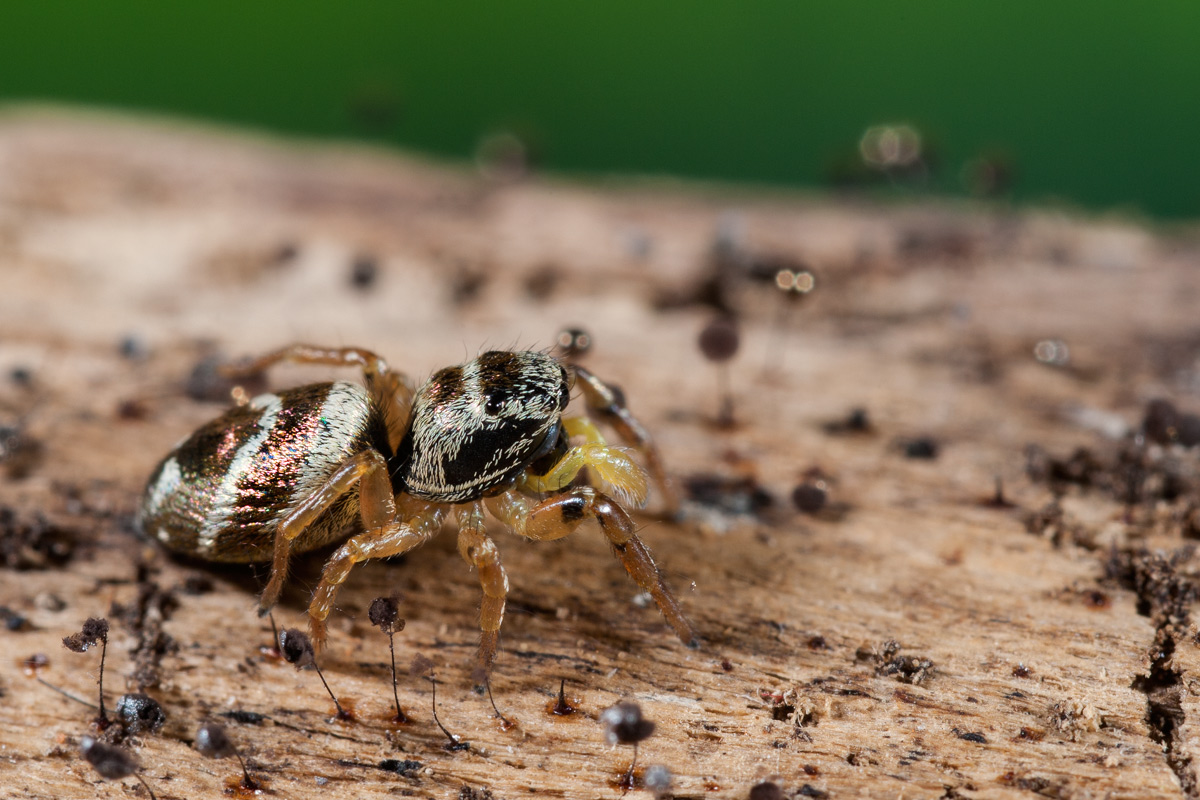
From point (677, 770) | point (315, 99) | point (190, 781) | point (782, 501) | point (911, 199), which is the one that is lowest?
point (190, 781)

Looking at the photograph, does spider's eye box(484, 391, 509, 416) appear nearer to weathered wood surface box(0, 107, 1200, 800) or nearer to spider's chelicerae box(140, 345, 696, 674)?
spider's chelicerae box(140, 345, 696, 674)

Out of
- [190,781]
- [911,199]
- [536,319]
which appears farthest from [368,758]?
[911,199]

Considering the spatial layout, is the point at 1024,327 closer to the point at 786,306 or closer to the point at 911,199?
the point at 786,306

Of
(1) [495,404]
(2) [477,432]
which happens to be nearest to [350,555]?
(2) [477,432]

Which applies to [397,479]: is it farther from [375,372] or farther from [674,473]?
[674,473]

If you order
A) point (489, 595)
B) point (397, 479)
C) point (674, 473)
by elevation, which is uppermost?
point (674, 473)

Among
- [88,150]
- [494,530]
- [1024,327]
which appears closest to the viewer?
[494,530]

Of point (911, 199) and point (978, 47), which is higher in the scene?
point (978, 47)

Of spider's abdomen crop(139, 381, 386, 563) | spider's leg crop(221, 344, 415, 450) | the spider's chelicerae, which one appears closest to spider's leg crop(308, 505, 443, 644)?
the spider's chelicerae
